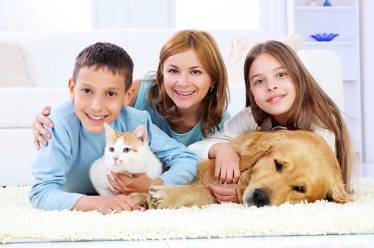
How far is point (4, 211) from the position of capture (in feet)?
4.38

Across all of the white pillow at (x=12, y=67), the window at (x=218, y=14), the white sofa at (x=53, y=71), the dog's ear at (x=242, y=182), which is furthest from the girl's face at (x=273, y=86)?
the window at (x=218, y=14)

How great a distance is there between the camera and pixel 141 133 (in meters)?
1.42

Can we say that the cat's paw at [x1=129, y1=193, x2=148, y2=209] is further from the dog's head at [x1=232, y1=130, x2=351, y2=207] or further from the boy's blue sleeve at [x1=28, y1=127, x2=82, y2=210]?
the dog's head at [x1=232, y1=130, x2=351, y2=207]

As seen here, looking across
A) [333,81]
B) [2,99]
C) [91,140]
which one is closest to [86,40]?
[2,99]

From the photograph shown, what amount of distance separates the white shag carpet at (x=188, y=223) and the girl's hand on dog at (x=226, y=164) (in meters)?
0.17

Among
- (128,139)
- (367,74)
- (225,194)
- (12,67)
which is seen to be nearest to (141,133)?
(128,139)

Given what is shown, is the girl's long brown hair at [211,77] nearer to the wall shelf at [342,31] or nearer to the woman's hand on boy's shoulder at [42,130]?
the woman's hand on boy's shoulder at [42,130]

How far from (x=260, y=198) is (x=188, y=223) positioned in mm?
269

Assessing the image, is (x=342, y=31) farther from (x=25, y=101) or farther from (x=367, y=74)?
(x=25, y=101)

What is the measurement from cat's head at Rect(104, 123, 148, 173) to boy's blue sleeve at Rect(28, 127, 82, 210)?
0.36 feet

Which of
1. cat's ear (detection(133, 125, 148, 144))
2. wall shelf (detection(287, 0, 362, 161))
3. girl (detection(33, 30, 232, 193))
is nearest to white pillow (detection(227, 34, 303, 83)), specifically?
girl (detection(33, 30, 232, 193))

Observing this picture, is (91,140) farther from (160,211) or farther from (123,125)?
(160,211)

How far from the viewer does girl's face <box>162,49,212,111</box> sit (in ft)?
5.16

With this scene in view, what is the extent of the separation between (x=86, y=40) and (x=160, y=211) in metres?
2.24
